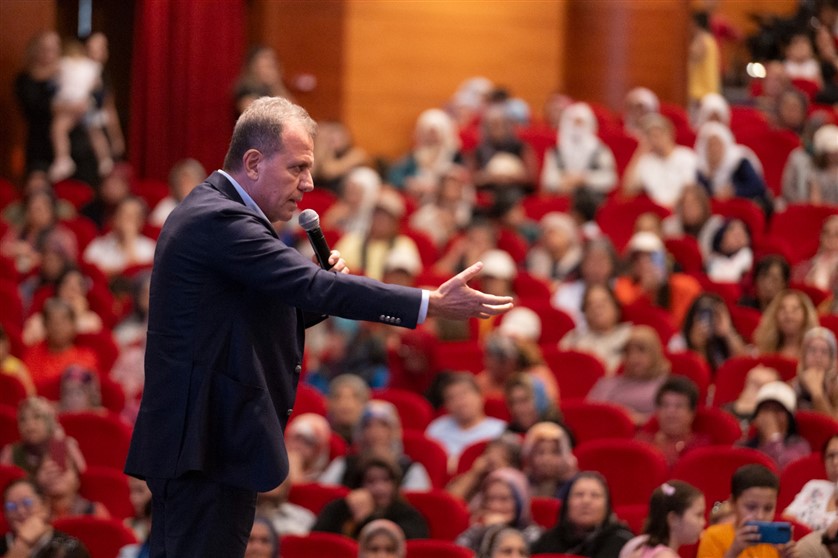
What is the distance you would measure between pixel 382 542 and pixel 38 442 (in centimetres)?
154

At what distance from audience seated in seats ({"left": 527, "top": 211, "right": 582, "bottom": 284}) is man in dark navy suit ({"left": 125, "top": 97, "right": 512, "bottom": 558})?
4.66 metres

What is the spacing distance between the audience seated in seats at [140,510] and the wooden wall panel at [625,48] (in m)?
6.26

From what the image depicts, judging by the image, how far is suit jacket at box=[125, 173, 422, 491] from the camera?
2.24 meters

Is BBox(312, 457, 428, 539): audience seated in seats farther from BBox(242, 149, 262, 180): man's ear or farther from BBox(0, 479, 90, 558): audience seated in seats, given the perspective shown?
BBox(242, 149, 262, 180): man's ear

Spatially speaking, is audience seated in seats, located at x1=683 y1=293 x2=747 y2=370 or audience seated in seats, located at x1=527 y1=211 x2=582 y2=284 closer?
audience seated in seats, located at x1=683 y1=293 x2=747 y2=370

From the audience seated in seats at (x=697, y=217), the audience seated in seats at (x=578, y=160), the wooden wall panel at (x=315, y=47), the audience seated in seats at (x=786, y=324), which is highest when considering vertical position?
the wooden wall panel at (x=315, y=47)

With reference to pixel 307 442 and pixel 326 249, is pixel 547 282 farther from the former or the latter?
pixel 326 249

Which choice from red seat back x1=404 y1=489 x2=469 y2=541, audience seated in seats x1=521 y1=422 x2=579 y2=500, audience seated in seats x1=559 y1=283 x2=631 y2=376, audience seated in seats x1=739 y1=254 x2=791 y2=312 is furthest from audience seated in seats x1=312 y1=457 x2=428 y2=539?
audience seated in seats x1=739 y1=254 x2=791 y2=312

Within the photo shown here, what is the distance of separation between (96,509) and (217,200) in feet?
8.64

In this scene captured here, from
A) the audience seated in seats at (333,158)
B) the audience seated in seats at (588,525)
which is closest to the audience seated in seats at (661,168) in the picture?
the audience seated in seats at (333,158)

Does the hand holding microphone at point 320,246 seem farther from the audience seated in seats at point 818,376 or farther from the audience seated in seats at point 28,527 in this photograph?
the audience seated in seats at point 818,376

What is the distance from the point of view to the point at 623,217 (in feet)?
24.5

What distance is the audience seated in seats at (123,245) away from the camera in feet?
24.5

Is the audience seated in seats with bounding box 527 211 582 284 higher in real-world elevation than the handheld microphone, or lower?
lower
